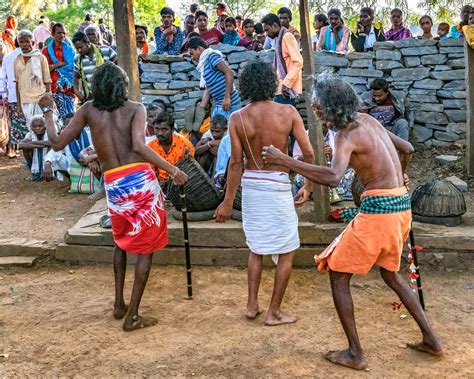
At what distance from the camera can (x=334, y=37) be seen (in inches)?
368

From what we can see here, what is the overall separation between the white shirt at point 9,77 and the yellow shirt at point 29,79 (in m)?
0.17

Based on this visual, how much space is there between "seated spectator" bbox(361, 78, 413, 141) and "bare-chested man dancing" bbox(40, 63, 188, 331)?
4.48 meters

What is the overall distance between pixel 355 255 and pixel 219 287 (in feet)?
5.81

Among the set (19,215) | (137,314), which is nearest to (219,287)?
(137,314)

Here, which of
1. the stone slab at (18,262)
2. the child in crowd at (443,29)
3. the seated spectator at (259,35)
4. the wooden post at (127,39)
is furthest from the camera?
the seated spectator at (259,35)

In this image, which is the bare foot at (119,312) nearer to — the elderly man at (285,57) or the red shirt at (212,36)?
the elderly man at (285,57)

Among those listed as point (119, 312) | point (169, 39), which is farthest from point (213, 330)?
point (169, 39)

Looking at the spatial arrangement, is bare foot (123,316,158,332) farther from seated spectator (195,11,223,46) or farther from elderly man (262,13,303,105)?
seated spectator (195,11,223,46)

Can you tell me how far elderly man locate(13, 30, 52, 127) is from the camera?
355 inches

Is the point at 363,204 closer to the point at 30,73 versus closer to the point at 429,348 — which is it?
the point at 429,348

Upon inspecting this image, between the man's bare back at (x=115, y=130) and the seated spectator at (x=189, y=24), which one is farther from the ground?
the seated spectator at (x=189, y=24)

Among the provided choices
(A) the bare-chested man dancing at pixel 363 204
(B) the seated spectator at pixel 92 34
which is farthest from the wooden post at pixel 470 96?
(B) the seated spectator at pixel 92 34

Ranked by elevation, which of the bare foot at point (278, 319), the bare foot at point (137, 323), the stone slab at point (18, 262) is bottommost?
the bare foot at point (278, 319)

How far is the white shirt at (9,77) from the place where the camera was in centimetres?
934
